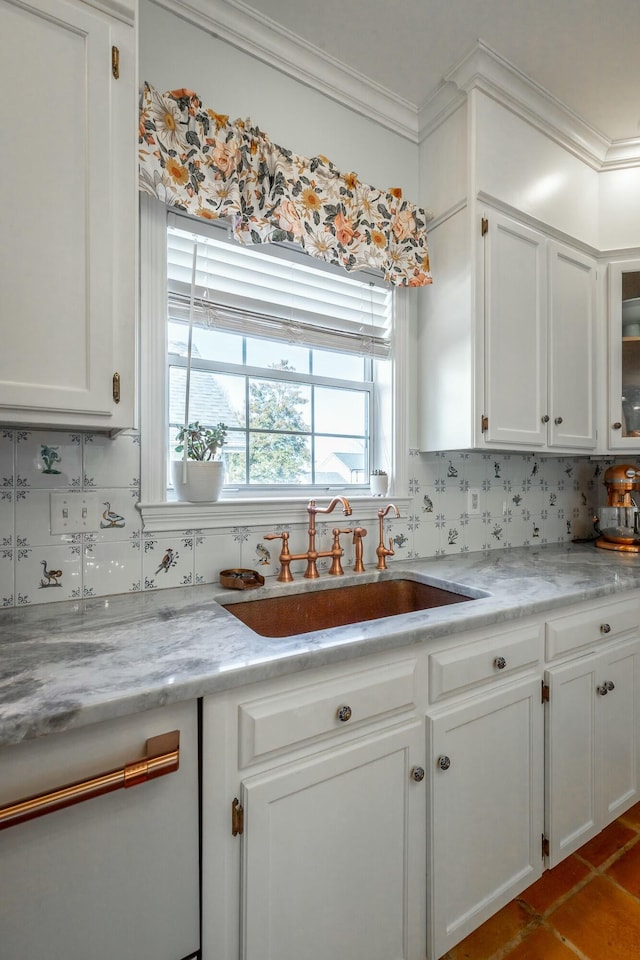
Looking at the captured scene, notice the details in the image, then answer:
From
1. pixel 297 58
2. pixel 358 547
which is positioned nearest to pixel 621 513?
pixel 358 547

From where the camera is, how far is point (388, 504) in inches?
72.0

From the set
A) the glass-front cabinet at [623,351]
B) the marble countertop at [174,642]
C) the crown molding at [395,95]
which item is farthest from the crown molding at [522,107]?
the marble countertop at [174,642]

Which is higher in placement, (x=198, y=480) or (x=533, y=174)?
(x=533, y=174)

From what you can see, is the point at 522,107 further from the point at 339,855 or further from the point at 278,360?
the point at 339,855

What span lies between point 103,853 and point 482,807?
3.12 feet

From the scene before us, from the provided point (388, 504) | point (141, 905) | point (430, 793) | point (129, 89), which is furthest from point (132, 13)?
point (430, 793)

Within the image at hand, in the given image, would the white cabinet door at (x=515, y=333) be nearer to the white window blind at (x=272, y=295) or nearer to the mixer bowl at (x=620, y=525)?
the white window blind at (x=272, y=295)

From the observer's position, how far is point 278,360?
69.7 inches

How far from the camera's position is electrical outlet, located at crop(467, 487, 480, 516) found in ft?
6.82

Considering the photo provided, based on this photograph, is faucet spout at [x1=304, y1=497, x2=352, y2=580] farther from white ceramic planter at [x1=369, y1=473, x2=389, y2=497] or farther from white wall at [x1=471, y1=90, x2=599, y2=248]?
white wall at [x1=471, y1=90, x2=599, y2=248]

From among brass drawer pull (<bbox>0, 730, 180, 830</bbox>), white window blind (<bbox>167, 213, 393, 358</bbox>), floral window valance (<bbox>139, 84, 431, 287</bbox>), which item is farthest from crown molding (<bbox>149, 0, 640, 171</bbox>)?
brass drawer pull (<bbox>0, 730, 180, 830</bbox>)

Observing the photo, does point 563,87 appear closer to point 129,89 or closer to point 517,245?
point 517,245

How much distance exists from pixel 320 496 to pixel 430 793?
1.00 metres

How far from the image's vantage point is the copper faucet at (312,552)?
1519 mm
